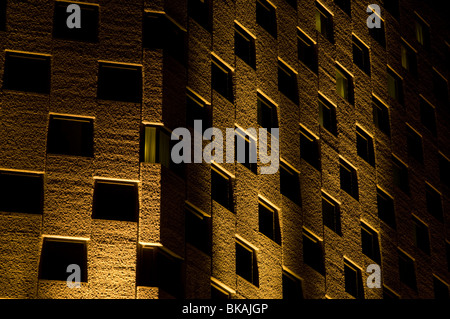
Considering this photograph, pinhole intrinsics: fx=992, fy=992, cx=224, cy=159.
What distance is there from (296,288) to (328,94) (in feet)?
27.3

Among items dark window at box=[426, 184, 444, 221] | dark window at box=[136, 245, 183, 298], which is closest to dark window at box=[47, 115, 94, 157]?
dark window at box=[136, 245, 183, 298]

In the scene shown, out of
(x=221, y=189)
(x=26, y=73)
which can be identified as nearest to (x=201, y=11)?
(x=221, y=189)

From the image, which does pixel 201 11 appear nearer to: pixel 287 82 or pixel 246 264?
pixel 287 82

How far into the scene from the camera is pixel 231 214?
3042 centimetres

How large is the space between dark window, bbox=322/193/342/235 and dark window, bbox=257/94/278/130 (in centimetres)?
339

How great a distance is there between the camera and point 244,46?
34.1 metres

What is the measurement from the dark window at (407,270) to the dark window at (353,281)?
3156mm

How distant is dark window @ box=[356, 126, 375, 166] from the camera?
38531 mm

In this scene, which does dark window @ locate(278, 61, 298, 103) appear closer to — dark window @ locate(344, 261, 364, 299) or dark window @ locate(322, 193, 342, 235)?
dark window @ locate(322, 193, 342, 235)

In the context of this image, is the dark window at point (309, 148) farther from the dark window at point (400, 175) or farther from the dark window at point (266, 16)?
the dark window at point (400, 175)

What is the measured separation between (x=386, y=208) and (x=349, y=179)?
2.60 meters

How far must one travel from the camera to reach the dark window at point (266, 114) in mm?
33594

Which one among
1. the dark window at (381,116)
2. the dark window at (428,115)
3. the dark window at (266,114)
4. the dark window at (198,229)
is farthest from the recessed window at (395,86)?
the dark window at (198,229)
